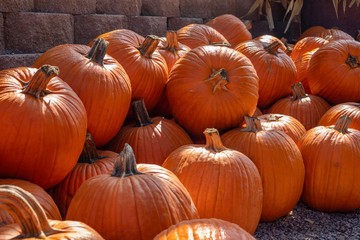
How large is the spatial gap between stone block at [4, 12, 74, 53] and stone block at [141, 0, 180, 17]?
1.09m

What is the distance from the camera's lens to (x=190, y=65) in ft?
10.4

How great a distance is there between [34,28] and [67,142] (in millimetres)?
A: 1470

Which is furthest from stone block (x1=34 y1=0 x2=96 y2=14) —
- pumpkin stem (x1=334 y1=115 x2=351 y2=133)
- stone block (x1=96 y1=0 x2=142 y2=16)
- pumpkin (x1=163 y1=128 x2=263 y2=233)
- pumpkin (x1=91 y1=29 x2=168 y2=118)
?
pumpkin stem (x1=334 y1=115 x2=351 y2=133)

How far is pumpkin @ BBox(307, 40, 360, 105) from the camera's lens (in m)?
4.03

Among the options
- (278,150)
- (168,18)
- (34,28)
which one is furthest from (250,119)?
(168,18)

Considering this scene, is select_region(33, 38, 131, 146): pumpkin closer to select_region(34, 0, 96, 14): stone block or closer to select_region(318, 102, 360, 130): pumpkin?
select_region(34, 0, 96, 14): stone block

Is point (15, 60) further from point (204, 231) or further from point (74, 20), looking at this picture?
point (204, 231)

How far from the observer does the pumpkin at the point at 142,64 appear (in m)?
3.17

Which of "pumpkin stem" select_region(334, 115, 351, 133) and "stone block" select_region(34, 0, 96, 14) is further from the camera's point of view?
"stone block" select_region(34, 0, 96, 14)

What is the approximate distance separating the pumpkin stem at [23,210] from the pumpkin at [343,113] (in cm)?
254

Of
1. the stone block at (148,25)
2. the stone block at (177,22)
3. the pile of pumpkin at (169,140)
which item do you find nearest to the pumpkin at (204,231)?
the pile of pumpkin at (169,140)

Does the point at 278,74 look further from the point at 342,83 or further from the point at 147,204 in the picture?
the point at 147,204

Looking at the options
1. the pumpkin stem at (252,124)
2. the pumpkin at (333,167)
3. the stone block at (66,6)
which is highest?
the stone block at (66,6)

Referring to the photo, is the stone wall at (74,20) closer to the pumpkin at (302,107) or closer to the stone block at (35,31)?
the stone block at (35,31)
